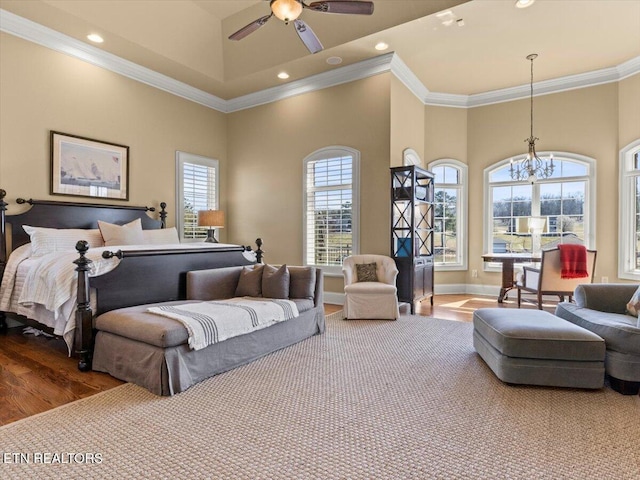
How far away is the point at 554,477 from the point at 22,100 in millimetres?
5952

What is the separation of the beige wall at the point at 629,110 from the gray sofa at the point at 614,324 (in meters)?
3.61

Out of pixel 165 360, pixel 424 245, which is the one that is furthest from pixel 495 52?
pixel 165 360

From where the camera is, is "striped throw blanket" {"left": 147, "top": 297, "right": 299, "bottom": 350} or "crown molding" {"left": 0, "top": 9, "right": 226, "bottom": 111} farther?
"crown molding" {"left": 0, "top": 9, "right": 226, "bottom": 111}

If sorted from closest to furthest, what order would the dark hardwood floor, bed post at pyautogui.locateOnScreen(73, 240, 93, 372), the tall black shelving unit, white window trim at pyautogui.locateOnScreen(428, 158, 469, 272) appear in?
1. the dark hardwood floor
2. bed post at pyautogui.locateOnScreen(73, 240, 93, 372)
3. the tall black shelving unit
4. white window trim at pyautogui.locateOnScreen(428, 158, 469, 272)

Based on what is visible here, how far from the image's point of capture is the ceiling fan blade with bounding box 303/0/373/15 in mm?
3113

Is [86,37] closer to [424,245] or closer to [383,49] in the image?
[383,49]

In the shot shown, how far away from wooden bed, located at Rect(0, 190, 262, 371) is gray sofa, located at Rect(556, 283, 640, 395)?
3.44 metres

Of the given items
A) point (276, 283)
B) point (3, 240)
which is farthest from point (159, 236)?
point (276, 283)

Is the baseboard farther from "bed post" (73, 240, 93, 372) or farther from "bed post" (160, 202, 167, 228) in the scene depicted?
"bed post" (73, 240, 93, 372)

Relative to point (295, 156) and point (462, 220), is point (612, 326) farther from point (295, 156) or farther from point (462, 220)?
point (295, 156)

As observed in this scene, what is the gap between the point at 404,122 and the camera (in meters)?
5.72

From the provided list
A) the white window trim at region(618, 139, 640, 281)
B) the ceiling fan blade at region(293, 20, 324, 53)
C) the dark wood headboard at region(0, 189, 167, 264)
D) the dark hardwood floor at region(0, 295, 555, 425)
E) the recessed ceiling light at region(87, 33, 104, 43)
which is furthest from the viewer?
the white window trim at region(618, 139, 640, 281)

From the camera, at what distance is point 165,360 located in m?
2.41

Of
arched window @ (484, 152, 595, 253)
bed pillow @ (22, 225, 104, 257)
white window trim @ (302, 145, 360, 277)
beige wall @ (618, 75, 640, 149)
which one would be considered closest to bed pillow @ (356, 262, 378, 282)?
white window trim @ (302, 145, 360, 277)
